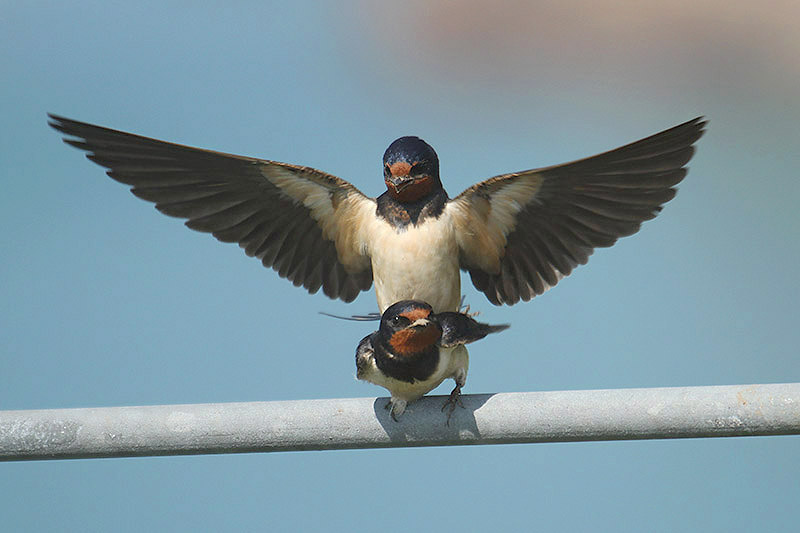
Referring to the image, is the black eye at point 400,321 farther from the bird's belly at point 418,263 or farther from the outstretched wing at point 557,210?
the outstretched wing at point 557,210

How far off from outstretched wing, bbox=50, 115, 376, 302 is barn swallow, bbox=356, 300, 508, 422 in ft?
1.16

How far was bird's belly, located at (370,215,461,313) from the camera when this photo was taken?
70.4 inches

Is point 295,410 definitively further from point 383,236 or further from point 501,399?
point 383,236

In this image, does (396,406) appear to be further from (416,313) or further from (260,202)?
(260,202)

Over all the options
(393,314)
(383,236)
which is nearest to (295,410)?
(393,314)

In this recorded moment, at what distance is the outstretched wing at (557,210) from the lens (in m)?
1.82

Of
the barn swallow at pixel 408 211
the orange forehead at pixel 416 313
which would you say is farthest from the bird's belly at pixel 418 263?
the orange forehead at pixel 416 313

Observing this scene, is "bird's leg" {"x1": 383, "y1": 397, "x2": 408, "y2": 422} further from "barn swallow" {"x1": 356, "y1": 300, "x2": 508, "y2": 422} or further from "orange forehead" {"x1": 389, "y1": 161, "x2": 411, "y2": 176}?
"orange forehead" {"x1": 389, "y1": 161, "x2": 411, "y2": 176}

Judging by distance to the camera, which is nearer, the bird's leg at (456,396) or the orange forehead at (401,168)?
the bird's leg at (456,396)

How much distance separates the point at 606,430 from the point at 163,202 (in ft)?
3.56

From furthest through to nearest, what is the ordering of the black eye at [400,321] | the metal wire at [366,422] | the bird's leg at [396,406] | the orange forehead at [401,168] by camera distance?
the orange forehead at [401,168] < the black eye at [400,321] < the bird's leg at [396,406] < the metal wire at [366,422]

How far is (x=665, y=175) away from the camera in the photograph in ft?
5.98

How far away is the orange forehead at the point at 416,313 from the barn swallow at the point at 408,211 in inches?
8.5

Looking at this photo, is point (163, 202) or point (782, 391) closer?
point (782, 391)
